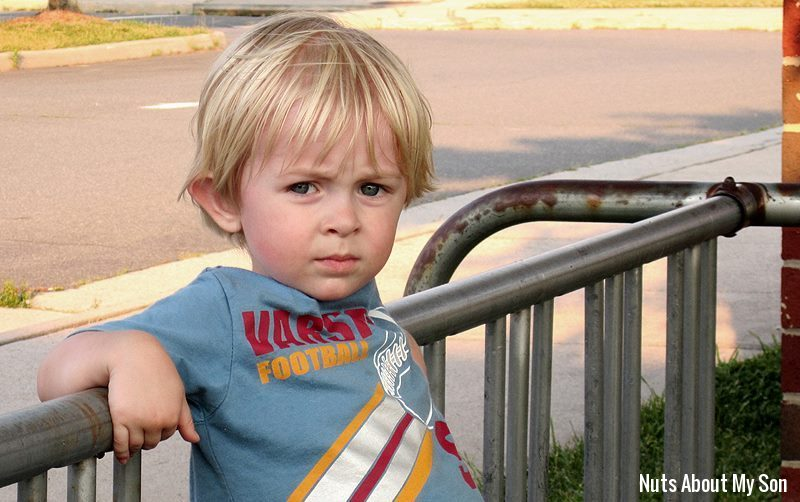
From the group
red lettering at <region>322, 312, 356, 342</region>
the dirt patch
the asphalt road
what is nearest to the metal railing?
red lettering at <region>322, 312, 356, 342</region>

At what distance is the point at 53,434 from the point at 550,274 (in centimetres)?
97

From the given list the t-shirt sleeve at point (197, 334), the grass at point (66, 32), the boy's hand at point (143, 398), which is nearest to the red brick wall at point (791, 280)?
the t-shirt sleeve at point (197, 334)

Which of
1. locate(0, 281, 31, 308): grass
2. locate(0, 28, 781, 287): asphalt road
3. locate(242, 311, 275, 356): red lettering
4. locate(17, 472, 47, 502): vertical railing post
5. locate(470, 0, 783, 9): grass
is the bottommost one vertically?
locate(17, 472, 47, 502): vertical railing post

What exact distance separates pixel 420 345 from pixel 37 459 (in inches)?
29.2

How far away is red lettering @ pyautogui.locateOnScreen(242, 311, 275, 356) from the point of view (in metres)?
1.52

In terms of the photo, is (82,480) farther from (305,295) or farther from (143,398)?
(305,295)

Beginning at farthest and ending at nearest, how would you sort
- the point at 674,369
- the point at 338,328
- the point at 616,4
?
the point at 616,4
the point at 674,369
the point at 338,328

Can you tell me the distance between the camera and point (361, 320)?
5.64 ft

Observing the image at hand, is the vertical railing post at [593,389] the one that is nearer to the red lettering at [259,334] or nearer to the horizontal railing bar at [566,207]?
the horizontal railing bar at [566,207]

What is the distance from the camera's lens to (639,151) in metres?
10.5

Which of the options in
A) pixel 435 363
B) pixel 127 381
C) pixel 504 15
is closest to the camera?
pixel 127 381

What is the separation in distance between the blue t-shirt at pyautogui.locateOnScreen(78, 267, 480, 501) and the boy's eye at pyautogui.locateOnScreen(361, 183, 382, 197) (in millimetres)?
135

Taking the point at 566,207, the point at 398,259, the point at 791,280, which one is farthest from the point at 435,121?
the point at 566,207

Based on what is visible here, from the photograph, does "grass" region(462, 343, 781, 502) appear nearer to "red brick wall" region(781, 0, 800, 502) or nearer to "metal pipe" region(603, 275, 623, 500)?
"red brick wall" region(781, 0, 800, 502)
